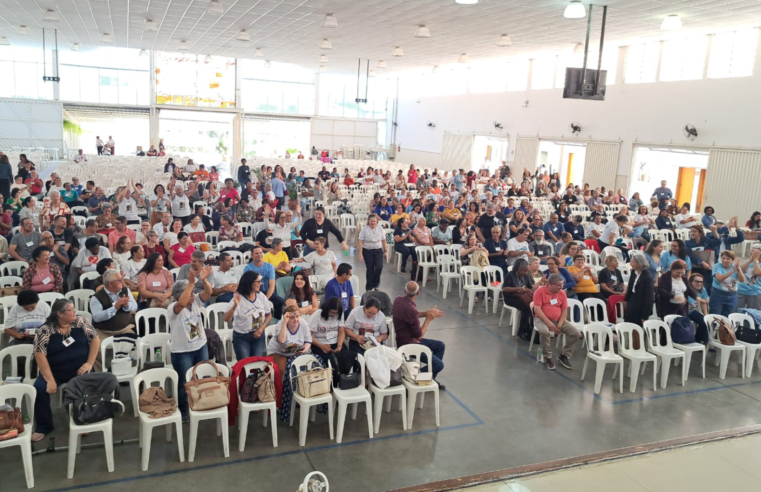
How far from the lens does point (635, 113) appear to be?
1761 centimetres

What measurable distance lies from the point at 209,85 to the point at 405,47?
15270 mm

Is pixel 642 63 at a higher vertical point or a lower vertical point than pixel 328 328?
higher

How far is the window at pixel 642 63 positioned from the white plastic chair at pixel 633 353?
13.1 meters

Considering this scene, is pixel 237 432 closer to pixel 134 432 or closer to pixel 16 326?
pixel 134 432

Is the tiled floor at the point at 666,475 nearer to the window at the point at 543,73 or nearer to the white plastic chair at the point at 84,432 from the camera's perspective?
the white plastic chair at the point at 84,432

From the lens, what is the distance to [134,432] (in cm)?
479

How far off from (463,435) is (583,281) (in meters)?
3.50

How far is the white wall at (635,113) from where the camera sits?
14.5m

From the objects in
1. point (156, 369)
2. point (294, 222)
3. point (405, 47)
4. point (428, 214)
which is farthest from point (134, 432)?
point (405, 47)

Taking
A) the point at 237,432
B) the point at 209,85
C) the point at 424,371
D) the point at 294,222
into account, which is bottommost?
the point at 237,432

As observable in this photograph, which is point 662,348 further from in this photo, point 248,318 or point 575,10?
point 575,10

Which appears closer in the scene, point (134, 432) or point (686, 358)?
point (134, 432)

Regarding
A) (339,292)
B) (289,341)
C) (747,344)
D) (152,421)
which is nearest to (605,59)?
(747,344)

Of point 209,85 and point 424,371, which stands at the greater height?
point 209,85
